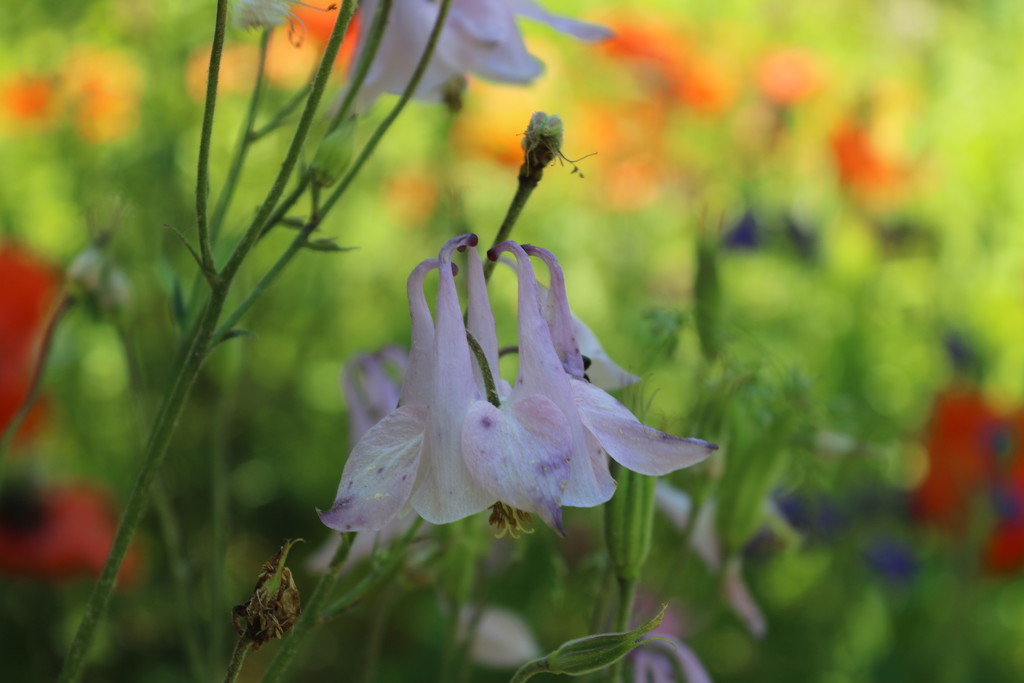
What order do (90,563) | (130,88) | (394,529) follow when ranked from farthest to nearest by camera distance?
1. (130,88)
2. (90,563)
3. (394,529)

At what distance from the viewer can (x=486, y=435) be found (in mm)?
389

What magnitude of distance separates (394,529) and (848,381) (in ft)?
4.50

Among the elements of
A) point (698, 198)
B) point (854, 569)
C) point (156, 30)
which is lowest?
point (854, 569)

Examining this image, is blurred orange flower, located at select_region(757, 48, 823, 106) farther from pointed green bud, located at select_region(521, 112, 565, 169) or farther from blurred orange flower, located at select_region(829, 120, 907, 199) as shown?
pointed green bud, located at select_region(521, 112, 565, 169)

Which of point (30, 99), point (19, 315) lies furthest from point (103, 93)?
point (19, 315)

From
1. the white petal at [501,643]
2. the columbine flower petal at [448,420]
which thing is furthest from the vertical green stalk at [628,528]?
the white petal at [501,643]

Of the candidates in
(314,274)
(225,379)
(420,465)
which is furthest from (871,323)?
(420,465)

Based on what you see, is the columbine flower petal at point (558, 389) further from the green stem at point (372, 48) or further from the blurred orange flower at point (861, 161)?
the blurred orange flower at point (861, 161)

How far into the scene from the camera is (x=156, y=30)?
4.76ft

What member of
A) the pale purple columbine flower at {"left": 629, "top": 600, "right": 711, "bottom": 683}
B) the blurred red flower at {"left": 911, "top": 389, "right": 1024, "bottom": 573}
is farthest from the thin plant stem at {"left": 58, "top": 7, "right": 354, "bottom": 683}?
the blurred red flower at {"left": 911, "top": 389, "right": 1024, "bottom": 573}

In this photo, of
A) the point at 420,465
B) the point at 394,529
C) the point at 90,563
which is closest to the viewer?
the point at 420,465

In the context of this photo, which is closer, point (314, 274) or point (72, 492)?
point (72, 492)

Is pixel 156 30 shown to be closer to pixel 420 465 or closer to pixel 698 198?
pixel 698 198

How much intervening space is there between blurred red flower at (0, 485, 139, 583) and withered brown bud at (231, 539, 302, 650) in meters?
0.70
